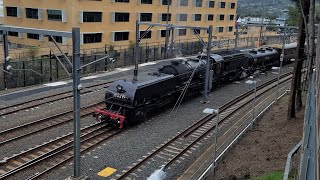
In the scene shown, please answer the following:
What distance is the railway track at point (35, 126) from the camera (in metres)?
16.6

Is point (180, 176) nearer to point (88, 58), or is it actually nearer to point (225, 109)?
point (225, 109)

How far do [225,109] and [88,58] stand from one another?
20.2 meters

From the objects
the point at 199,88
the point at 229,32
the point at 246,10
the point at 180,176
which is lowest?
→ the point at 180,176

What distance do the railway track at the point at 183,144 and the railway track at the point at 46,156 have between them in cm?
287

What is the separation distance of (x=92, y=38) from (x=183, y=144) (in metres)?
32.2

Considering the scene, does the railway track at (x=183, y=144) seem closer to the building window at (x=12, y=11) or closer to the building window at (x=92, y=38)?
the building window at (x=92, y=38)

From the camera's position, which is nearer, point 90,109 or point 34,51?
point 90,109

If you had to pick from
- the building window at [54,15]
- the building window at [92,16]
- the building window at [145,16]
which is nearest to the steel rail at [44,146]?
the building window at [92,16]

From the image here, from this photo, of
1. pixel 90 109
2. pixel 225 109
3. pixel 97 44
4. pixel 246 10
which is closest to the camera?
pixel 90 109

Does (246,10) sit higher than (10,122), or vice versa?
(246,10)

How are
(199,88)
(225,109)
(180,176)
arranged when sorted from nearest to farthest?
1. (180,176)
2. (225,109)
3. (199,88)

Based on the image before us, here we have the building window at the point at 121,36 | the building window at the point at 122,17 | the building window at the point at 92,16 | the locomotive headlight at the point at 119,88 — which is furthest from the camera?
the building window at the point at 121,36

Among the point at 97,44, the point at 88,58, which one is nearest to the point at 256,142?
the point at 88,58

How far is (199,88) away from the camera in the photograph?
1046 inches
